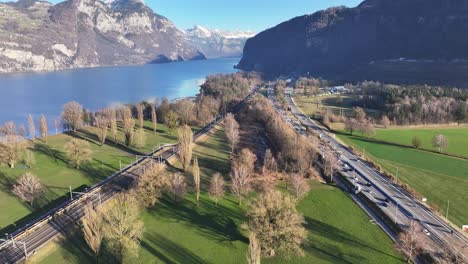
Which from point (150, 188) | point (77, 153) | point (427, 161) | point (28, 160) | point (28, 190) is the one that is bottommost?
point (427, 161)

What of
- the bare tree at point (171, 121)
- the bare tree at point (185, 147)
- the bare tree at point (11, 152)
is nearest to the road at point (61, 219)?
the bare tree at point (185, 147)

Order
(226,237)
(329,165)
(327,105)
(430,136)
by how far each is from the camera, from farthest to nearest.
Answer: (327,105)
(430,136)
(329,165)
(226,237)

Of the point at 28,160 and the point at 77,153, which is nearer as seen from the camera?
the point at 77,153

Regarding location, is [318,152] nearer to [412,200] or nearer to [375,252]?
[412,200]

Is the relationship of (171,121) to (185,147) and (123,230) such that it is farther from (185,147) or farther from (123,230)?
(123,230)

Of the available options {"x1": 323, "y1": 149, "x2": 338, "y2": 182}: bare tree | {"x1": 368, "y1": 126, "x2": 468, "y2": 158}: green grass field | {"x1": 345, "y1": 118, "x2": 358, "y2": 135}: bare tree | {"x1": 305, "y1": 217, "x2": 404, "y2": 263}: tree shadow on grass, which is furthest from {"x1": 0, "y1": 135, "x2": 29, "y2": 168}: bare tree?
{"x1": 368, "y1": 126, "x2": 468, "y2": 158}: green grass field

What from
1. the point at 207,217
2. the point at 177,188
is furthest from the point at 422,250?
the point at 177,188

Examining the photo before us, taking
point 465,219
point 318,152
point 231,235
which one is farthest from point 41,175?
point 465,219
